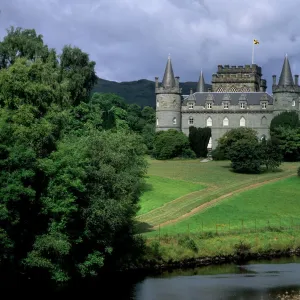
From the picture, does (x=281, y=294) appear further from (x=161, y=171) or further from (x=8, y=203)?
(x=161, y=171)

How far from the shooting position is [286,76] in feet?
293

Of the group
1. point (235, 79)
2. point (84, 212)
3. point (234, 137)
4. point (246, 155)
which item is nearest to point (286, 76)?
point (235, 79)

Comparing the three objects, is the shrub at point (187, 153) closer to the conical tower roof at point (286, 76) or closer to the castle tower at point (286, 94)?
the castle tower at point (286, 94)

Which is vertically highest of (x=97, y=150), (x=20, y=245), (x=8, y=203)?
(x=97, y=150)

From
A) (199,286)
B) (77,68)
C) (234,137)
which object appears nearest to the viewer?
(199,286)

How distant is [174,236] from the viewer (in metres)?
42.6

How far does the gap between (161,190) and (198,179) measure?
255 inches

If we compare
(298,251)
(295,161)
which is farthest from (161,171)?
(298,251)

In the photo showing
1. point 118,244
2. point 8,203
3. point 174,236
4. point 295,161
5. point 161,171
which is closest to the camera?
point 8,203

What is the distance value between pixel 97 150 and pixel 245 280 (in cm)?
1132

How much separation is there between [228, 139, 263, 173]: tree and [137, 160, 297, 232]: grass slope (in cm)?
102

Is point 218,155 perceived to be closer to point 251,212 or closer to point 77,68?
point 77,68

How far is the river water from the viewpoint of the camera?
33375mm

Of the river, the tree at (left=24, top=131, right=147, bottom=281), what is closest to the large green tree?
the tree at (left=24, top=131, right=147, bottom=281)
